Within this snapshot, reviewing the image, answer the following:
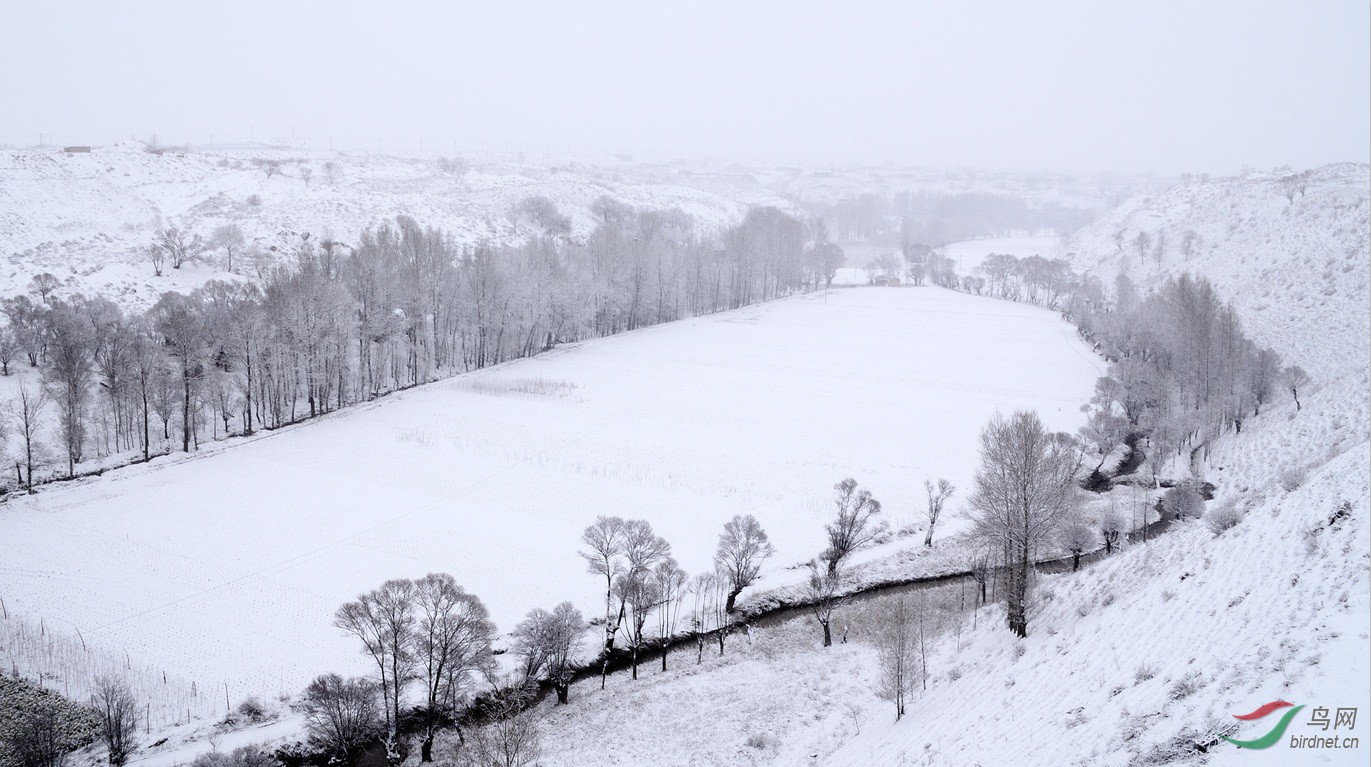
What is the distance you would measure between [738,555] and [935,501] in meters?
10.1

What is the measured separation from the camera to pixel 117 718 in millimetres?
16734

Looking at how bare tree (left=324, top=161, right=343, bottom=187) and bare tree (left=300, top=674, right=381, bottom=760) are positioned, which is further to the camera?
bare tree (left=324, top=161, right=343, bottom=187)

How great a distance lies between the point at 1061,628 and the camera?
16.8 metres

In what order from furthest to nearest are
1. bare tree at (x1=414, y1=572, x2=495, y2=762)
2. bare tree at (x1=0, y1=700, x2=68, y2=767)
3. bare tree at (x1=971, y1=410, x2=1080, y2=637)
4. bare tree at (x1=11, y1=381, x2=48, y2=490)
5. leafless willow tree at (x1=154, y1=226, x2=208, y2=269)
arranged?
leafless willow tree at (x1=154, y1=226, x2=208, y2=269) < bare tree at (x1=11, y1=381, x2=48, y2=490) < bare tree at (x1=971, y1=410, x2=1080, y2=637) < bare tree at (x1=414, y1=572, x2=495, y2=762) < bare tree at (x1=0, y1=700, x2=68, y2=767)

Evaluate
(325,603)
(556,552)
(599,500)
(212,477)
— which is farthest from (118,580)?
(599,500)

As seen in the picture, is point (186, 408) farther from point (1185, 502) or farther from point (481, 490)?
point (1185, 502)

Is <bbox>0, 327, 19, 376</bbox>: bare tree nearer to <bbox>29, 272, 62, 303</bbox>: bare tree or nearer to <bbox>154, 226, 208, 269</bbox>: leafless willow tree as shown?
<bbox>29, 272, 62, 303</bbox>: bare tree

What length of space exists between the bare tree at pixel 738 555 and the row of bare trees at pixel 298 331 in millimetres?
28028

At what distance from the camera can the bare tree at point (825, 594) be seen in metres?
22.1

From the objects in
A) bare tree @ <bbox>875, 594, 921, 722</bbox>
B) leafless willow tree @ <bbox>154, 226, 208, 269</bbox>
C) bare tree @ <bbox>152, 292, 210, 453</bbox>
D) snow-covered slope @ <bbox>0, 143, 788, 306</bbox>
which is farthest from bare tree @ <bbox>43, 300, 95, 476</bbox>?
bare tree @ <bbox>875, 594, 921, 722</bbox>

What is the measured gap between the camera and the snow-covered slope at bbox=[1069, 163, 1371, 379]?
4425 cm

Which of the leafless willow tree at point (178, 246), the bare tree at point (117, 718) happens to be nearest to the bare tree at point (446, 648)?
the bare tree at point (117, 718)

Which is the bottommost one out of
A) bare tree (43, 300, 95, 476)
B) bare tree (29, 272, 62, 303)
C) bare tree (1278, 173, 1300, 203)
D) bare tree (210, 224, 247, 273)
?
bare tree (43, 300, 95, 476)

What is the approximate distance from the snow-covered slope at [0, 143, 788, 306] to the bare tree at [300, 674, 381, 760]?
153 ft
